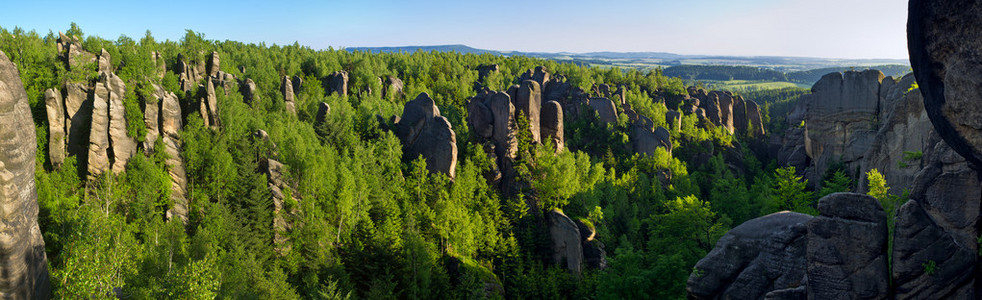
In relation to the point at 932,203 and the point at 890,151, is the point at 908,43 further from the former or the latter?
the point at 890,151

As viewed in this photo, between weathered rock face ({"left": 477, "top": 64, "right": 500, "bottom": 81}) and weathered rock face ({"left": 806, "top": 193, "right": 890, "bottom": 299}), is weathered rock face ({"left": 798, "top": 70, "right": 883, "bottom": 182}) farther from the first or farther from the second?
weathered rock face ({"left": 477, "top": 64, "right": 500, "bottom": 81})

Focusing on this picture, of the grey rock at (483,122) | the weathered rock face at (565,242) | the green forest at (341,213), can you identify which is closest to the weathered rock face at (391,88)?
the green forest at (341,213)

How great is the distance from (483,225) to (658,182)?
30732mm

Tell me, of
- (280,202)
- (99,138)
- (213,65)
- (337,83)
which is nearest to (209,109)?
(99,138)

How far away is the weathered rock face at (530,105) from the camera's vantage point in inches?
2643

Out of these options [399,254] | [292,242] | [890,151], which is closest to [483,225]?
[399,254]

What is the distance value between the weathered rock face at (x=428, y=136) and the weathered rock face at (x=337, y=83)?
3304cm

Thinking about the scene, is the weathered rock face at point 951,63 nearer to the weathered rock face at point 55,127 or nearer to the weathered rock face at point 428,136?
the weathered rock face at point 428,136

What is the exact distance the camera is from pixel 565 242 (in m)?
49.0

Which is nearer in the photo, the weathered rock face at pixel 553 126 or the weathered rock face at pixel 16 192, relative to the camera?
the weathered rock face at pixel 16 192

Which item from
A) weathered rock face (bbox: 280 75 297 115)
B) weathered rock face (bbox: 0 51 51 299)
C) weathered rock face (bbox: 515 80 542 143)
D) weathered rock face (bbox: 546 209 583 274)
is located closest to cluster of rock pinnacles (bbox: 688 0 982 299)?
weathered rock face (bbox: 0 51 51 299)

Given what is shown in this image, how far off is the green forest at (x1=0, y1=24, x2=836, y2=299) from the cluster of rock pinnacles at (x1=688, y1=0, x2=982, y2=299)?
7473 mm

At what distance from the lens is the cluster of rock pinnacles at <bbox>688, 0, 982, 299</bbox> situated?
798cm

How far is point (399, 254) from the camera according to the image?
41250mm
